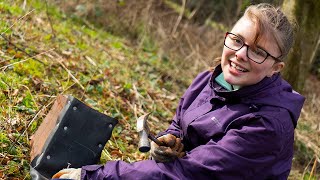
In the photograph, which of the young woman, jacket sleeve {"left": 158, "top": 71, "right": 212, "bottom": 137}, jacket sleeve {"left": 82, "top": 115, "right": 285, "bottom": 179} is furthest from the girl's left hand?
jacket sleeve {"left": 158, "top": 71, "right": 212, "bottom": 137}

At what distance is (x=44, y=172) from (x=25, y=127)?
2.06 feet

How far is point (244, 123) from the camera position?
2625mm

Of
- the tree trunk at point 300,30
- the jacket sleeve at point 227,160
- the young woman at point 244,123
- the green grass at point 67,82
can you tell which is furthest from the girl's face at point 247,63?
the tree trunk at point 300,30

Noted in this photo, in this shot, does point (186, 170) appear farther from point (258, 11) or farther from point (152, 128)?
point (152, 128)

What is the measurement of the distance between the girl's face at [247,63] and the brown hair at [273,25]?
0.02 meters

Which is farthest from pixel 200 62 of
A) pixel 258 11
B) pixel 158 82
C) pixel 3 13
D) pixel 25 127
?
pixel 258 11

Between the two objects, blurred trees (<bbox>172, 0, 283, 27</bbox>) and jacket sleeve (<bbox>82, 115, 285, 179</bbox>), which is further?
blurred trees (<bbox>172, 0, 283, 27</bbox>)

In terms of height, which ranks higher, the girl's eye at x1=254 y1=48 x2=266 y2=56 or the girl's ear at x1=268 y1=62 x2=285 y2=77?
the girl's eye at x1=254 y1=48 x2=266 y2=56

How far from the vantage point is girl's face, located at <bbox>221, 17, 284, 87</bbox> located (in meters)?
2.66

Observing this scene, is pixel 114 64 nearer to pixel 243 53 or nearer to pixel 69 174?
pixel 69 174

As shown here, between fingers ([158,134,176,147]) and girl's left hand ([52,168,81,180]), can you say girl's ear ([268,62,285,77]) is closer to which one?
fingers ([158,134,176,147])

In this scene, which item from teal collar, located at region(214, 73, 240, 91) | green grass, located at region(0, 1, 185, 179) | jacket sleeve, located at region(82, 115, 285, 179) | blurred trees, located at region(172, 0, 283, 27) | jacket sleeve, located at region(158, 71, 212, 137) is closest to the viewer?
jacket sleeve, located at region(82, 115, 285, 179)

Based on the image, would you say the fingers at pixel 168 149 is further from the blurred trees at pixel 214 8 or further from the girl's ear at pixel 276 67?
the blurred trees at pixel 214 8

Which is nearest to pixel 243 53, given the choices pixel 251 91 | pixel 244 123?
pixel 251 91
